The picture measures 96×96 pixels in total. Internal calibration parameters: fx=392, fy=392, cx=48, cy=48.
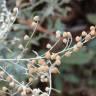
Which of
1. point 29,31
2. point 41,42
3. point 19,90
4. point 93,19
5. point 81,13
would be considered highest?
point 81,13

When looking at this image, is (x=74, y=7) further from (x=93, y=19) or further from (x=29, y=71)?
(x=29, y=71)

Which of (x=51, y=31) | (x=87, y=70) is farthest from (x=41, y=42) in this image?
(x=87, y=70)

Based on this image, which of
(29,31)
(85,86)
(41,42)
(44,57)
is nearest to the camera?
(44,57)

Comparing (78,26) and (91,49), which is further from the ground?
(78,26)

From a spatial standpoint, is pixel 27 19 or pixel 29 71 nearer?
pixel 29 71

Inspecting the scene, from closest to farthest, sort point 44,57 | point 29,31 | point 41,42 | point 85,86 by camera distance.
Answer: point 44,57
point 29,31
point 41,42
point 85,86

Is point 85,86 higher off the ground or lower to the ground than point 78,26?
lower

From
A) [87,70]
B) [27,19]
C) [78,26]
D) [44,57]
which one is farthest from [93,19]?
[44,57]

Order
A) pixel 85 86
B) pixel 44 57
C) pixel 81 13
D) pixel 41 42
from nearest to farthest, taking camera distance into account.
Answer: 1. pixel 44 57
2. pixel 41 42
3. pixel 85 86
4. pixel 81 13

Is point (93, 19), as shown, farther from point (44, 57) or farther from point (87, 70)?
point (44, 57)
